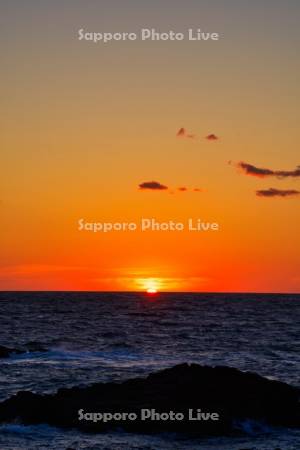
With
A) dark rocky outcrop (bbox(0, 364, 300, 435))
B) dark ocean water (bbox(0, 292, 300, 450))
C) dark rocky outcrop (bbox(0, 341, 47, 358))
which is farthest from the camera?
dark rocky outcrop (bbox(0, 341, 47, 358))

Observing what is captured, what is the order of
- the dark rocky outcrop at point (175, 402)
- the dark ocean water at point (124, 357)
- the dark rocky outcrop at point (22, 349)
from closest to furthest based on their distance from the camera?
the dark ocean water at point (124, 357), the dark rocky outcrop at point (175, 402), the dark rocky outcrop at point (22, 349)

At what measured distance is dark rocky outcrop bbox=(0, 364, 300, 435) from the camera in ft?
114

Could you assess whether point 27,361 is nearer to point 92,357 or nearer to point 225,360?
point 92,357

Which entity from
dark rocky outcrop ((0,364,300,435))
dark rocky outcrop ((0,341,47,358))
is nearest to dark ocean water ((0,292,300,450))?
dark rocky outcrop ((0,341,47,358))

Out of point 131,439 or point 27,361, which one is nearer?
point 131,439

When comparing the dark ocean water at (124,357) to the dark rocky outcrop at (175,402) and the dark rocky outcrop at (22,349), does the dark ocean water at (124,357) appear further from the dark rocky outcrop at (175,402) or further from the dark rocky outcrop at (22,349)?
the dark rocky outcrop at (175,402)

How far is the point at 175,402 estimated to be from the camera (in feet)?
118

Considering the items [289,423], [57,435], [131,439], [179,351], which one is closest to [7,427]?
[57,435]

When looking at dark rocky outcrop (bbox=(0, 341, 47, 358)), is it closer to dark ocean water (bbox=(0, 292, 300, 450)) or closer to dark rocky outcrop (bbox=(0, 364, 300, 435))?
dark ocean water (bbox=(0, 292, 300, 450))

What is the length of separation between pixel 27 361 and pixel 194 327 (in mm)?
46835

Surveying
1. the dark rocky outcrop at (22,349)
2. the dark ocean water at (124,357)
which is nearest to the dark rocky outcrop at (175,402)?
the dark ocean water at (124,357)

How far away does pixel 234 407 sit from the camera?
118 feet

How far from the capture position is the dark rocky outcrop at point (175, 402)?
1364 inches

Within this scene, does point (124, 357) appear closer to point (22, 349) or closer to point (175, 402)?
Answer: point (22, 349)
